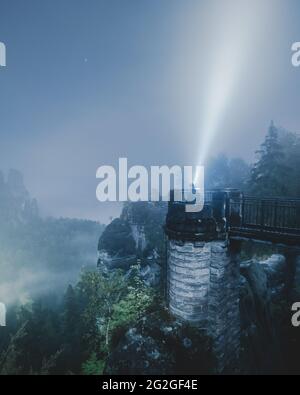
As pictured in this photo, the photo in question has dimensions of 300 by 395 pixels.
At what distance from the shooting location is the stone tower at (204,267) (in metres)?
9.43

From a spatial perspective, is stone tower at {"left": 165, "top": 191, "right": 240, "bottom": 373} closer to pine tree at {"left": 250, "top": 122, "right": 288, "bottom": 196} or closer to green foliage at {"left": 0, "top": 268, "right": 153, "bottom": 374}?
green foliage at {"left": 0, "top": 268, "right": 153, "bottom": 374}

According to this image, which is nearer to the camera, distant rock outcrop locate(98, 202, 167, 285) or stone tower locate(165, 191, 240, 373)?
stone tower locate(165, 191, 240, 373)

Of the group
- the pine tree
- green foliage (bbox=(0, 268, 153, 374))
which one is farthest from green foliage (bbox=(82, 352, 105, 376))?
the pine tree

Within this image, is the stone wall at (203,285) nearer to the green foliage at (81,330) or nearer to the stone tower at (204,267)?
the stone tower at (204,267)

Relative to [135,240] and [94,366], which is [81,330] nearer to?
[94,366]

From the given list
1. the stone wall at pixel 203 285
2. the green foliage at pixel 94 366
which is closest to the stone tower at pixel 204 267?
the stone wall at pixel 203 285

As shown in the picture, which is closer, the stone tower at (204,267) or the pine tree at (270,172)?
the stone tower at (204,267)

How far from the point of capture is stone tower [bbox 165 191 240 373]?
30.9 ft

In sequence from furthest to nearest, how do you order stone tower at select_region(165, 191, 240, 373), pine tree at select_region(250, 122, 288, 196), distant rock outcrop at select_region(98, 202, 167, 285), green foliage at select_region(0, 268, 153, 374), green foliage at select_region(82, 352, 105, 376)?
distant rock outcrop at select_region(98, 202, 167, 285) → pine tree at select_region(250, 122, 288, 196) → green foliage at select_region(82, 352, 105, 376) → green foliage at select_region(0, 268, 153, 374) → stone tower at select_region(165, 191, 240, 373)

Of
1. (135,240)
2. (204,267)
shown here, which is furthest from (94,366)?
(135,240)

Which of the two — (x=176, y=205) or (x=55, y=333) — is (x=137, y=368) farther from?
(x=55, y=333)

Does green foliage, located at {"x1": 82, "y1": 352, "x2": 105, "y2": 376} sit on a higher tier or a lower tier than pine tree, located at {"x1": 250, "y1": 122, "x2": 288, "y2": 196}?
lower

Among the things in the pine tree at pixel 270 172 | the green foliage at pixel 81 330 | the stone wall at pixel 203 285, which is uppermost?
the pine tree at pixel 270 172

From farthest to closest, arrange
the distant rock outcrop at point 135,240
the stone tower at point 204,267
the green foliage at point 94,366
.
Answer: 1. the distant rock outcrop at point 135,240
2. the green foliage at point 94,366
3. the stone tower at point 204,267
